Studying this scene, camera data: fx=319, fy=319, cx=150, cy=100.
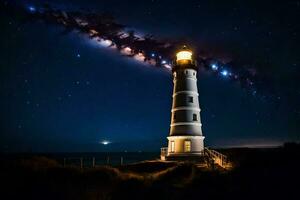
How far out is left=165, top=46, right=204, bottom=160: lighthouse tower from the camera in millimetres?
28344

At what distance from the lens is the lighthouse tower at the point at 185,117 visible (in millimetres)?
28344

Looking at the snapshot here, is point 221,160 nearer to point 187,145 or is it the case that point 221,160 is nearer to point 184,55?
point 187,145

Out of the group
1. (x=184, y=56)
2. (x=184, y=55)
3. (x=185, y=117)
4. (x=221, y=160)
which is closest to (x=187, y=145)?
(x=185, y=117)

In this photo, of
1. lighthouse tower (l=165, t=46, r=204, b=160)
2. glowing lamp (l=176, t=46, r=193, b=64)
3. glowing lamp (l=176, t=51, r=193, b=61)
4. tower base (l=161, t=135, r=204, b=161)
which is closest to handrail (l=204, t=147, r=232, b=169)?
tower base (l=161, t=135, r=204, b=161)

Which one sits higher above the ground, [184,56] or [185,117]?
[184,56]

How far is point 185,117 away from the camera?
28766mm

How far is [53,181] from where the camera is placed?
19.3 metres

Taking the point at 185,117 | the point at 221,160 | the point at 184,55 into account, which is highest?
the point at 184,55

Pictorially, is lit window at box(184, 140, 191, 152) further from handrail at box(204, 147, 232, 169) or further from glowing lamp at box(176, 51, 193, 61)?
glowing lamp at box(176, 51, 193, 61)

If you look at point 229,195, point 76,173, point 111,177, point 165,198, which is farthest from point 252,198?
point 76,173

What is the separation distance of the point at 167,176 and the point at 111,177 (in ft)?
12.5

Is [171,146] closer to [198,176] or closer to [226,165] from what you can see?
[226,165]

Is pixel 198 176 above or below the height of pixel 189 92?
below

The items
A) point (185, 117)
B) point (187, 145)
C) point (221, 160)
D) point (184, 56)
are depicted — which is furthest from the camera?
point (184, 56)
